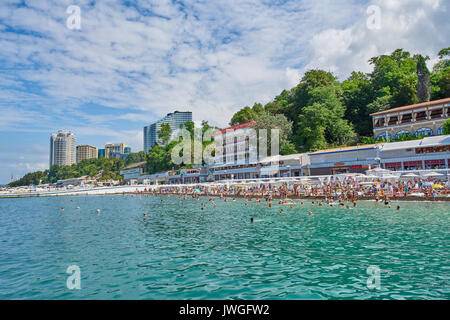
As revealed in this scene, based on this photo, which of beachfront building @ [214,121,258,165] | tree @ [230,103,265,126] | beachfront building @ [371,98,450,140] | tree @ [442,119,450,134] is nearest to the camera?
tree @ [442,119,450,134]

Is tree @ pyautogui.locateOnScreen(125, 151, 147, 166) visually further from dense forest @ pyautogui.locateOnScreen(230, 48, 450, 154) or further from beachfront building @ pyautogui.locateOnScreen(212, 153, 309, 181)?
dense forest @ pyautogui.locateOnScreen(230, 48, 450, 154)

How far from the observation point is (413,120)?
49.9 metres

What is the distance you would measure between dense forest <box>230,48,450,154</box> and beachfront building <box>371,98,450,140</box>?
3.77 m

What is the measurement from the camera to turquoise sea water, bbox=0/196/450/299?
29.1 ft

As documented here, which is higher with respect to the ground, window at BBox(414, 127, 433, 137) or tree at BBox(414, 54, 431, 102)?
tree at BBox(414, 54, 431, 102)

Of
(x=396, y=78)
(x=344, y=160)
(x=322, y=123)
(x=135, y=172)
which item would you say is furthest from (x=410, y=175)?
(x=135, y=172)

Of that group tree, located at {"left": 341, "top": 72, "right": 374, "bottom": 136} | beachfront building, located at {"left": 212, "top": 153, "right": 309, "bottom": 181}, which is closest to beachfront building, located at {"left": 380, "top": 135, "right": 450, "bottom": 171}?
beachfront building, located at {"left": 212, "top": 153, "right": 309, "bottom": 181}

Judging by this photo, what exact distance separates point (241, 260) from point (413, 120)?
5049 cm

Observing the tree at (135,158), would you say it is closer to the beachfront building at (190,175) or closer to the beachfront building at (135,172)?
the beachfront building at (135,172)

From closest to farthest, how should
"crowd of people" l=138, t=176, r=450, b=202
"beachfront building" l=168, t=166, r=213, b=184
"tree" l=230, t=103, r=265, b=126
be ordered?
1. "crowd of people" l=138, t=176, r=450, b=202
2. "beachfront building" l=168, t=166, r=213, b=184
3. "tree" l=230, t=103, r=265, b=126

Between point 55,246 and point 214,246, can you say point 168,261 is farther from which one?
point 55,246

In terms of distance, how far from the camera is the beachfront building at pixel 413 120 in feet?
154

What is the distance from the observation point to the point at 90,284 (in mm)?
9898

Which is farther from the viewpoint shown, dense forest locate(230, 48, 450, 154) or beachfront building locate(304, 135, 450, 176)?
dense forest locate(230, 48, 450, 154)
